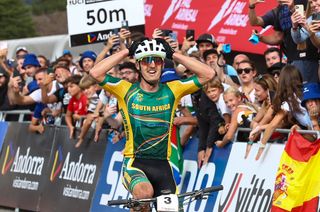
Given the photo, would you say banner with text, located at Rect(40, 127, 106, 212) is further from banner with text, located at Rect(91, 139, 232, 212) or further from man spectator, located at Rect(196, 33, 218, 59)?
man spectator, located at Rect(196, 33, 218, 59)

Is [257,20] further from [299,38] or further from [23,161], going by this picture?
[23,161]

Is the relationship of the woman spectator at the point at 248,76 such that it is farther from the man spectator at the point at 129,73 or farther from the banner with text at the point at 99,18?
the banner with text at the point at 99,18

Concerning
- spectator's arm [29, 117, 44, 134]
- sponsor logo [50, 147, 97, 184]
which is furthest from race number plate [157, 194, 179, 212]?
spectator's arm [29, 117, 44, 134]

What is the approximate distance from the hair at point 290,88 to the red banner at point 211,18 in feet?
16.4

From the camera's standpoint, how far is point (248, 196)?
488 inches

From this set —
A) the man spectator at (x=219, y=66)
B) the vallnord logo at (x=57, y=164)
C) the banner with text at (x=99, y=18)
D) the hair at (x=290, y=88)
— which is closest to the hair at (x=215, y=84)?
the man spectator at (x=219, y=66)

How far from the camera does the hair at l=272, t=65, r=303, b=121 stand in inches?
446

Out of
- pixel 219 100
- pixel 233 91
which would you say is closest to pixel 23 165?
pixel 219 100

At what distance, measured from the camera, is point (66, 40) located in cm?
2558

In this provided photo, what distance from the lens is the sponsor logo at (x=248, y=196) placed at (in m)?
12.1

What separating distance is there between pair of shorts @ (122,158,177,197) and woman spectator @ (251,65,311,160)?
1568 mm

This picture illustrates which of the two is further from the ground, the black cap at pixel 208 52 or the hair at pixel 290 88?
the black cap at pixel 208 52

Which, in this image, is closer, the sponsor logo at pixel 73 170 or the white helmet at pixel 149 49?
the white helmet at pixel 149 49

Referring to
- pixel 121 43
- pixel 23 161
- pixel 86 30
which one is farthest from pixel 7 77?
pixel 121 43
